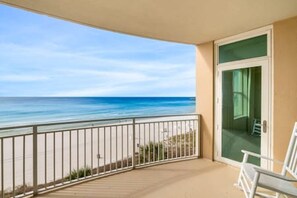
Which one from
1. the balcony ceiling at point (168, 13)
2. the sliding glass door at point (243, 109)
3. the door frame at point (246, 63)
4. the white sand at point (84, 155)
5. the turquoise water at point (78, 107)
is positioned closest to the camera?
the balcony ceiling at point (168, 13)

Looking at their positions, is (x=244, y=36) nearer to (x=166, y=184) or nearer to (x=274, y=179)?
(x=274, y=179)

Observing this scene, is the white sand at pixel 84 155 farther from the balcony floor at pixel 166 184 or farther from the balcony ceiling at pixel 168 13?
the balcony ceiling at pixel 168 13

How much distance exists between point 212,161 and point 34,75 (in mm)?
15968

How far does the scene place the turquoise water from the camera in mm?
12773

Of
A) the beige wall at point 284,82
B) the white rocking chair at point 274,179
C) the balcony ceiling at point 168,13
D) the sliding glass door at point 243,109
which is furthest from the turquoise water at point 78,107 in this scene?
the white rocking chair at point 274,179

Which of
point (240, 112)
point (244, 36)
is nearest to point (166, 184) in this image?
point (240, 112)

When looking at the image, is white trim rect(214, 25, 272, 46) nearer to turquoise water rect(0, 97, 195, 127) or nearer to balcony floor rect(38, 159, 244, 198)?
balcony floor rect(38, 159, 244, 198)

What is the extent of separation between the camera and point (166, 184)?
277 centimetres

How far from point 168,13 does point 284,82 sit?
5.85 feet

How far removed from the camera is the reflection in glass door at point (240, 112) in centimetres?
316

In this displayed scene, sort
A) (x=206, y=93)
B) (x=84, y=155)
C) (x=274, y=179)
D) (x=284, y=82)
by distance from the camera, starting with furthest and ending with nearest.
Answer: (x=206, y=93) < (x=84, y=155) < (x=284, y=82) < (x=274, y=179)

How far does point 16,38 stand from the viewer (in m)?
14.4

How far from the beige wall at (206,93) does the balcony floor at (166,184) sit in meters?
0.55

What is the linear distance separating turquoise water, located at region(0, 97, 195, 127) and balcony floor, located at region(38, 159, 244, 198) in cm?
715
